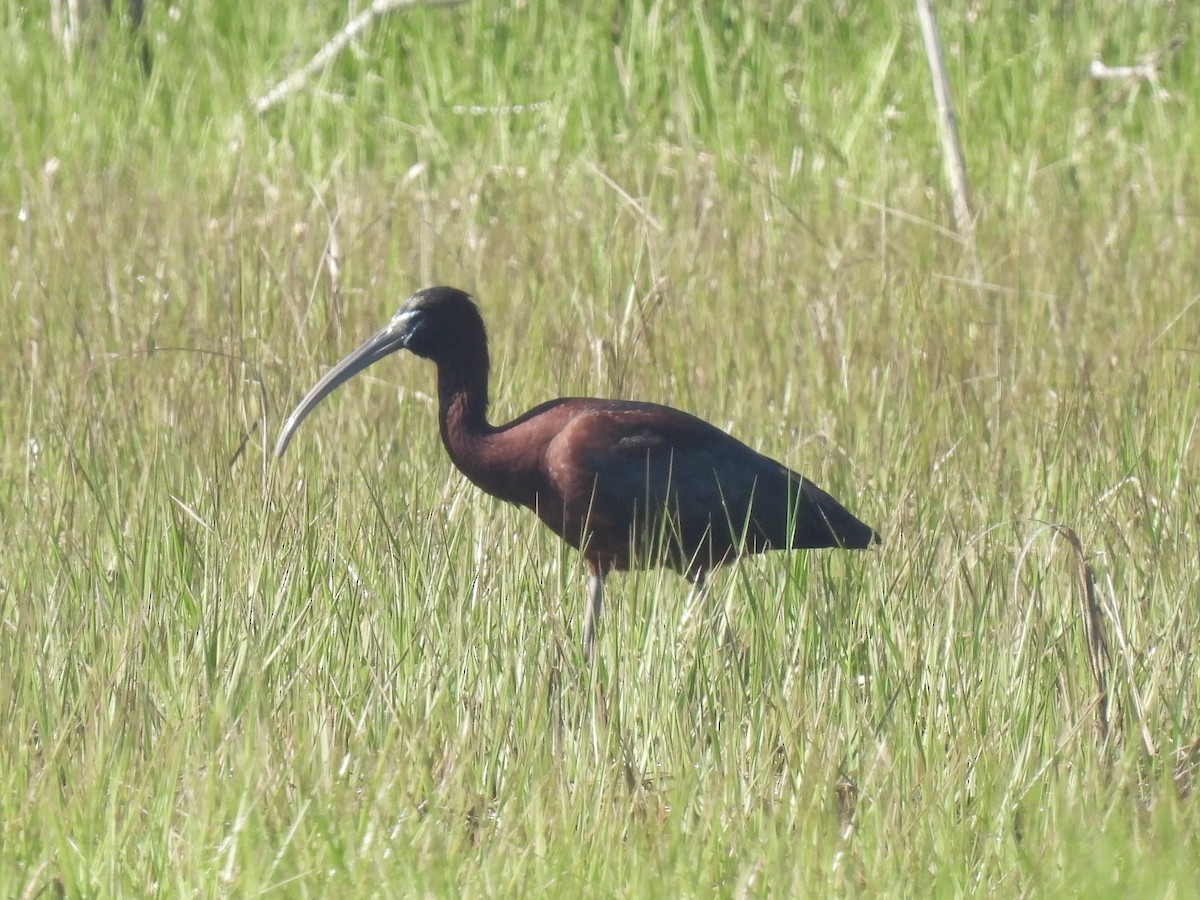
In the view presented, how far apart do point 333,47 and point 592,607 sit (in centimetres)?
419

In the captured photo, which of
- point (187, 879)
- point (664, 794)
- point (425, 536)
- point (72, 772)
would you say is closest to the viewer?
point (187, 879)

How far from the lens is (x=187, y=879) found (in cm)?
238

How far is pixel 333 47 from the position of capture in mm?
7281

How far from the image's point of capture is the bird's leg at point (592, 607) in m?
3.55

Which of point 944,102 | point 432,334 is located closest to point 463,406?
point 432,334

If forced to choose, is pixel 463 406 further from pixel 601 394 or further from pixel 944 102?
pixel 944 102

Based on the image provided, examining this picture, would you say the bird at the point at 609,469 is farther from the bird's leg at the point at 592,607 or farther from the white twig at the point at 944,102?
the white twig at the point at 944,102

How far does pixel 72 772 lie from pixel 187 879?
1.01 feet

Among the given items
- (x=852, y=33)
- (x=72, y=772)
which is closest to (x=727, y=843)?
(x=72, y=772)

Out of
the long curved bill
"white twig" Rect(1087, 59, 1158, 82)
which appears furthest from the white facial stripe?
"white twig" Rect(1087, 59, 1158, 82)

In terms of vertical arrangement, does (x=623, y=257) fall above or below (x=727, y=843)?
above

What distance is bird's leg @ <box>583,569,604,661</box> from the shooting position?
140 inches

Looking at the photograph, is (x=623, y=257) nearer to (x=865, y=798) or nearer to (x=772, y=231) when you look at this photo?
(x=772, y=231)

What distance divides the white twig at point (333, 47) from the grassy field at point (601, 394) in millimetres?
80
